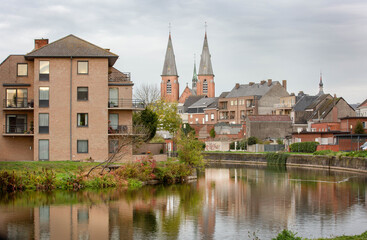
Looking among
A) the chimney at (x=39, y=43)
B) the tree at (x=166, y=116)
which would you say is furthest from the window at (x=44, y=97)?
the tree at (x=166, y=116)

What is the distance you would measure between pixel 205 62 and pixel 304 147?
10257 cm

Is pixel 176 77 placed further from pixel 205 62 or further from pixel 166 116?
pixel 166 116

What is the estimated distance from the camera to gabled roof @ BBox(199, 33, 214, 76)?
169887 mm

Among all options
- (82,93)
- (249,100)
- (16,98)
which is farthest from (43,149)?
(249,100)

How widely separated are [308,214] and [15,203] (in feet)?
51.9

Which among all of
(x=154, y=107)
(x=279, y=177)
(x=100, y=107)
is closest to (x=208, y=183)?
(x=279, y=177)

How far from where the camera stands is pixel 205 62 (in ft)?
564

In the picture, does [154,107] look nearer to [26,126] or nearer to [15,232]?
[26,126]

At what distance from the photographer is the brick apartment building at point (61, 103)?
47.7m

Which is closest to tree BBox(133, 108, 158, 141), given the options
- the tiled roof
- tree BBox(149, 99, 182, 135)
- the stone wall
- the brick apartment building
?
the brick apartment building

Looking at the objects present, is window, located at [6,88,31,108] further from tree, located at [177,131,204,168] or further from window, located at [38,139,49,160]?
tree, located at [177,131,204,168]

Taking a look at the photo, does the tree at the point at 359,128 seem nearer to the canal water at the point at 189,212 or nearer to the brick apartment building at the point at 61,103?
the canal water at the point at 189,212

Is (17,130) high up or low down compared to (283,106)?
down

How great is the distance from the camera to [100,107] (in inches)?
1903
